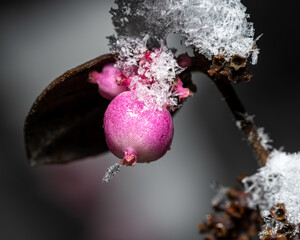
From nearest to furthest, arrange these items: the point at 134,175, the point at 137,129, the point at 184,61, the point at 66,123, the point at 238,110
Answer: the point at 137,129, the point at 184,61, the point at 238,110, the point at 66,123, the point at 134,175

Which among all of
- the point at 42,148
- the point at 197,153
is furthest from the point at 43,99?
the point at 197,153

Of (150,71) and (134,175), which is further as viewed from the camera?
(134,175)

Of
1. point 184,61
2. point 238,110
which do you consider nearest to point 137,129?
point 184,61

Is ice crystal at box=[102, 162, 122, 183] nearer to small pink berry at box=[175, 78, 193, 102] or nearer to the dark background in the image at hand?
small pink berry at box=[175, 78, 193, 102]

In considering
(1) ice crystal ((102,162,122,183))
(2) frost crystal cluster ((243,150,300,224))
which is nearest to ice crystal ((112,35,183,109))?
(1) ice crystal ((102,162,122,183))

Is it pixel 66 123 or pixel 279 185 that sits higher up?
pixel 66 123

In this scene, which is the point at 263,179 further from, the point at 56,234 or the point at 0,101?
the point at 0,101

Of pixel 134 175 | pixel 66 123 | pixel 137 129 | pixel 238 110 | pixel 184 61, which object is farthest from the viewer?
pixel 134 175

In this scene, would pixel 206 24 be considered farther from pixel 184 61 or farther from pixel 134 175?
pixel 134 175
